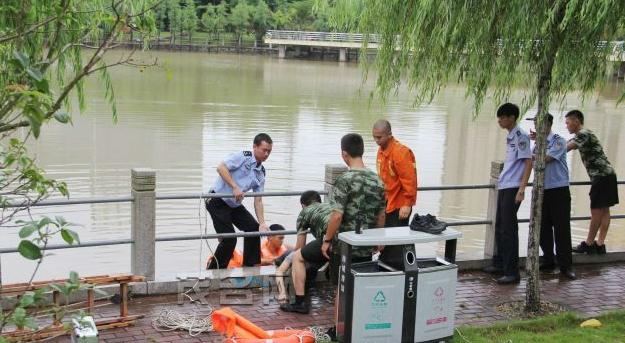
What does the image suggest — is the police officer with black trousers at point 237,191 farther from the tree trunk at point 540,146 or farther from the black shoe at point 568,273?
the black shoe at point 568,273

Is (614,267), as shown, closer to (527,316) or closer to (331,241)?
(527,316)

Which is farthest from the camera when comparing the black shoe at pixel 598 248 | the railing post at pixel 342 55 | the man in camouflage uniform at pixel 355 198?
the railing post at pixel 342 55

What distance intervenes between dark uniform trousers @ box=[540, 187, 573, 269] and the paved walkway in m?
0.29

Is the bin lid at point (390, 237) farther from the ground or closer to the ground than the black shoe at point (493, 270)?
farther from the ground

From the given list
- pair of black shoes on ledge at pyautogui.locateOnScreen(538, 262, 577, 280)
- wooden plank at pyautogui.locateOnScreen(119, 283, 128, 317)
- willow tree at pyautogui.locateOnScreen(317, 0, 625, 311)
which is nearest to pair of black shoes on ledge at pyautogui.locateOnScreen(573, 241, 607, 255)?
pair of black shoes on ledge at pyautogui.locateOnScreen(538, 262, 577, 280)

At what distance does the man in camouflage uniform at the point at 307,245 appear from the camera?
6480mm

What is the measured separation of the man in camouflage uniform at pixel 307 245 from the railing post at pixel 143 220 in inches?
58.7

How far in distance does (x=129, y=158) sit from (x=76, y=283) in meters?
16.3

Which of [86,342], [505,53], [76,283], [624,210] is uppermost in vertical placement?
[505,53]

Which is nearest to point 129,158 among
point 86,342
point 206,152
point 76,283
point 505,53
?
point 206,152

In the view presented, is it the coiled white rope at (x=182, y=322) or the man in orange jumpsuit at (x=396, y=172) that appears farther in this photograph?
the man in orange jumpsuit at (x=396, y=172)

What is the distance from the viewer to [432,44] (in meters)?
7.37

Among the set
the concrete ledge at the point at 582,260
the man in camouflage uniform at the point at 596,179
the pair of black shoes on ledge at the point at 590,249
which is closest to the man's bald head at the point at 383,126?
the concrete ledge at the point at 582,260

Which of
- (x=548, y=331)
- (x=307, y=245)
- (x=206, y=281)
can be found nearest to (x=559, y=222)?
(x=548, y=331)
